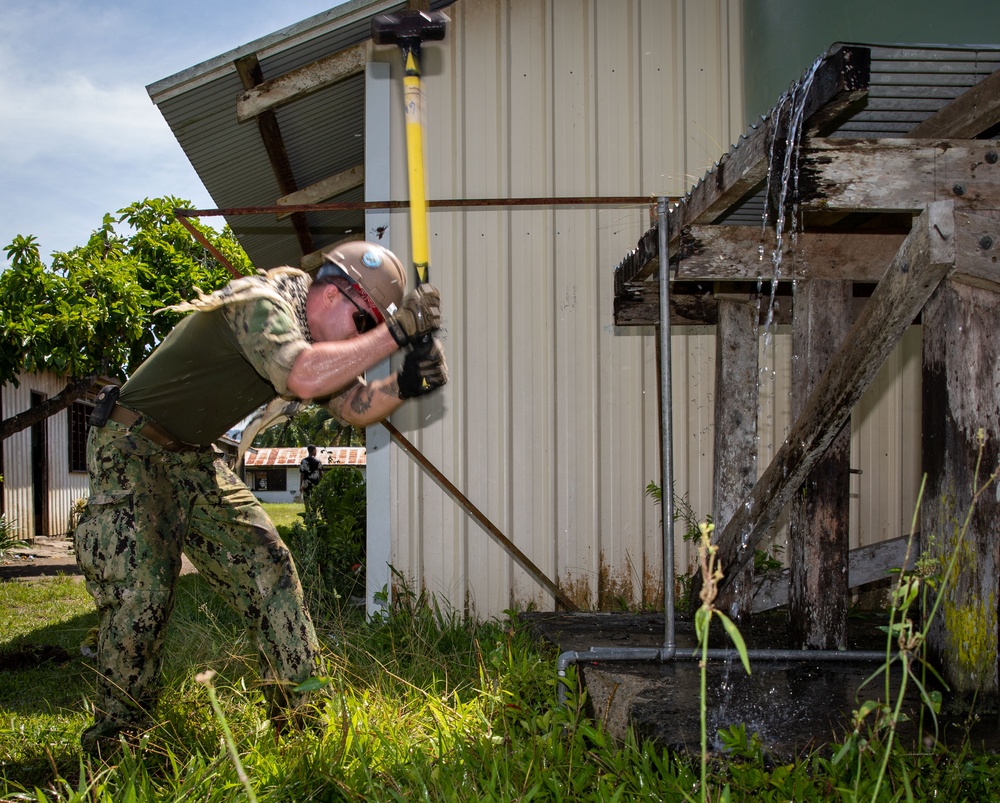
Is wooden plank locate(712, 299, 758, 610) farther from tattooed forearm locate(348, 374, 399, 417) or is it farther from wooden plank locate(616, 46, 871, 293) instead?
tattooed forearm locate(348, 374, 399, 417)

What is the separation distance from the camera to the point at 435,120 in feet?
18.0

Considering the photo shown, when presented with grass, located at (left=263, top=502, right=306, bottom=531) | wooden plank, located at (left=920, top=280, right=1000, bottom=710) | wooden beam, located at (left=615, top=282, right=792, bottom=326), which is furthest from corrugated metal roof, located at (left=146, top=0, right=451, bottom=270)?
grass, located at (left=263, top=502, right=306, bottom=531)

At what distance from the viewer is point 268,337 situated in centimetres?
300

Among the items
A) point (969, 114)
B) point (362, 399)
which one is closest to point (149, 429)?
point (362, 399)

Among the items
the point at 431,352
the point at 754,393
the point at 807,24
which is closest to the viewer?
the point at 431,352

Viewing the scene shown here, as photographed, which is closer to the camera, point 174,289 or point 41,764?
point 41,764

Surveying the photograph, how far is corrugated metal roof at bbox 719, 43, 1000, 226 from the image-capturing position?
2752 mm

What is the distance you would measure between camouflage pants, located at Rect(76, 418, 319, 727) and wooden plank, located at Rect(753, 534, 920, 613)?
2163 millimetres

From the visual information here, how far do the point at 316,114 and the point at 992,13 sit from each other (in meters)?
4.28

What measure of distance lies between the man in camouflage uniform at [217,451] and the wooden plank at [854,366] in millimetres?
1338

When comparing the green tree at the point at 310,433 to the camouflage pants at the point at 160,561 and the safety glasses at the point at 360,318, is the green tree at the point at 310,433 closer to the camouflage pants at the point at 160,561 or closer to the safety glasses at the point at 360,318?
the camouflage pants at the point at 160,561

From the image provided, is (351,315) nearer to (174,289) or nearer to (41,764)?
(41,764)

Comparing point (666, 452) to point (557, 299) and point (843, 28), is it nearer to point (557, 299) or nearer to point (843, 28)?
point (843, 28)

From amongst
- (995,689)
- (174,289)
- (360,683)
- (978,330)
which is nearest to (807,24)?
(978,330)
